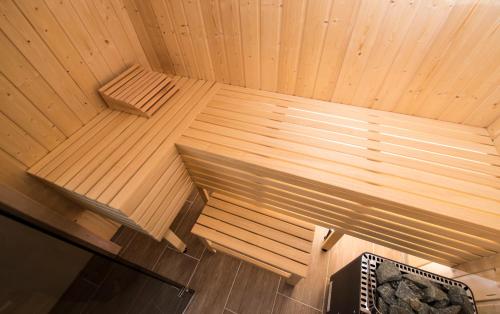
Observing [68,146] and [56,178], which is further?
[68,146]

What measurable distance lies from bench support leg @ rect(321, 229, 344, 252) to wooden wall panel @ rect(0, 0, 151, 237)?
6.76 ft

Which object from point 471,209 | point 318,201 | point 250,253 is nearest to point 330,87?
point 318,201

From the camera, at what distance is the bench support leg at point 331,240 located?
1.79 meters

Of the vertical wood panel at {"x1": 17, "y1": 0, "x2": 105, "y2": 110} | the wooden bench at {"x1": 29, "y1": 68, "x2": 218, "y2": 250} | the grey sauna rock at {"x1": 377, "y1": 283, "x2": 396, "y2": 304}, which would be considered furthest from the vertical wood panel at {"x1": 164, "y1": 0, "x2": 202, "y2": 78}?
the grey sauna rock at {"x1": 377, "y1": 283, "x2": 396, "y2": 304}

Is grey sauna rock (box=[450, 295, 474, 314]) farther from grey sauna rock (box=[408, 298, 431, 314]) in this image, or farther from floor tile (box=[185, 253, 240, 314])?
floor tile (box=[185, 253, 240, 314])

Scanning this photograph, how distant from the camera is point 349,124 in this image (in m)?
1.58

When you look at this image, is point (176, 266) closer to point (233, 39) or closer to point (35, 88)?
point (35, 88)

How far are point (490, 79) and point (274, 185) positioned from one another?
4.60 feet

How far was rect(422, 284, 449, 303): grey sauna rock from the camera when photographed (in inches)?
46.0

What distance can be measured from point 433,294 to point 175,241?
5.83 ft

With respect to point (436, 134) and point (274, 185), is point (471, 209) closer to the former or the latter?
point (436, 134)

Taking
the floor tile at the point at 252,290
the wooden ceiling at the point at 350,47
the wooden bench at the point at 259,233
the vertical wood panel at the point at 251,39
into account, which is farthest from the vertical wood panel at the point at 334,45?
the floor tile at the point at 252,290

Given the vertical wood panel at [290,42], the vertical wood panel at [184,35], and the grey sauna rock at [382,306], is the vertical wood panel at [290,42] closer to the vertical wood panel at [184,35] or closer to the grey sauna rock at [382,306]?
the vertical wood panel at [184,35]

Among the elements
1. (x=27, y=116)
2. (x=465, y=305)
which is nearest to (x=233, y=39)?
(x=27, y=116)
